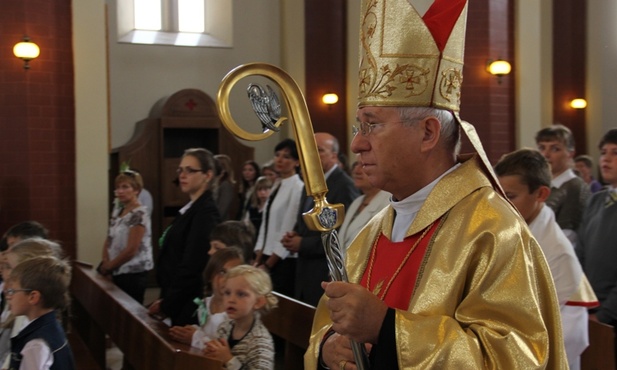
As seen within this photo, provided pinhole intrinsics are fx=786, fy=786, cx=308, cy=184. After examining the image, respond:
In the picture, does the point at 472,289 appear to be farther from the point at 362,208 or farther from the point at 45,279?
the point at 362,208

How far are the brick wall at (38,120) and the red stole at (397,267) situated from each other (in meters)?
7.43

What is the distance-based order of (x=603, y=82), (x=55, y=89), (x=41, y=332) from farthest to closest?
1. (x=603, y=82)
2. (x=55, y=89)
3. (x=41, y=332)

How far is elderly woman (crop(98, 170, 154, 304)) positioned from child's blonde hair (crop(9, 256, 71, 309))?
2.49m

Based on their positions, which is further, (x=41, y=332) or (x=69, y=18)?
(x=69, y=18)

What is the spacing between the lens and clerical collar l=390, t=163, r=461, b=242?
6.27 feet

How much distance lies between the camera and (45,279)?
3.28 m

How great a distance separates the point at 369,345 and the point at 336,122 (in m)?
10.3

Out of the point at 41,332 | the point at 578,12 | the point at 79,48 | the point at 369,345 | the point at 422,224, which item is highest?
the point at 578,12

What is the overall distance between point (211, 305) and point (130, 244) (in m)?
2.20

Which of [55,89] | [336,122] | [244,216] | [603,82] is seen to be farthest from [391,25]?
[603,82]

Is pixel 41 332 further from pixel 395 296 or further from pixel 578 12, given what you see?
pixel 578 12

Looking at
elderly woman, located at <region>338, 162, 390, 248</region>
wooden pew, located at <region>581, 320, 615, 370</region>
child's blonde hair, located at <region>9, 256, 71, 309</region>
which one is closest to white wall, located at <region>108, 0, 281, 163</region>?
elderly woman, located at <region>338, 162, 390, 248</region>

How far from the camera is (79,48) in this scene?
8.92m

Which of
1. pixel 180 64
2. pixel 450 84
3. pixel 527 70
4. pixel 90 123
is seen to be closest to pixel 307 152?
pixel 450 84
